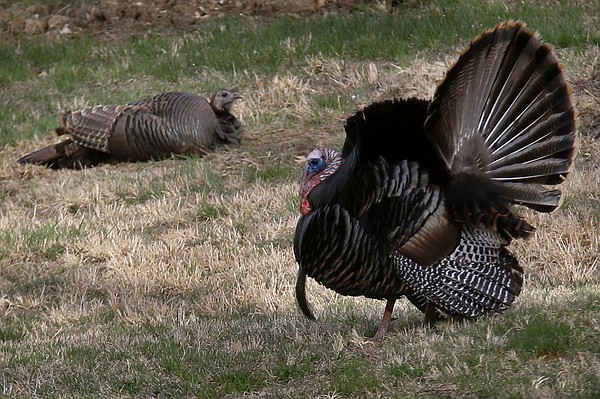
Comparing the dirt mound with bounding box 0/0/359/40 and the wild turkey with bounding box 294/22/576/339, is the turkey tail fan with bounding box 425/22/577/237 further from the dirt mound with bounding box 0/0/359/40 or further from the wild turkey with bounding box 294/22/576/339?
the dirt mound with bounding box 0/0/359/40

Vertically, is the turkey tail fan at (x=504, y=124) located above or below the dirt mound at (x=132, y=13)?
above

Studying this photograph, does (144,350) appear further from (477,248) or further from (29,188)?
(29,188)

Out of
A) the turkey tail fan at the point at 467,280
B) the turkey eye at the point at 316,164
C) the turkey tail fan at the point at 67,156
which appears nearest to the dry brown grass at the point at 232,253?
the turkey tail fan at the point at 467,280

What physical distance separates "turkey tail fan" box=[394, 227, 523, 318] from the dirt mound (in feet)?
33.0

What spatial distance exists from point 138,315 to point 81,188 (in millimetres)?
3834

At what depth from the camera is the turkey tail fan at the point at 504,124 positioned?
18.3 ft

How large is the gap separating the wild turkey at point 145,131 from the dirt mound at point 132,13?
3.65 m

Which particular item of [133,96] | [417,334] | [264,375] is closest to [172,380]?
[264,375]

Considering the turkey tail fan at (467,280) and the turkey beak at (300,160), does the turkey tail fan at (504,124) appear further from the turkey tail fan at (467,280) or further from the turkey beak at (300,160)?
the turkey beak at (300,160)

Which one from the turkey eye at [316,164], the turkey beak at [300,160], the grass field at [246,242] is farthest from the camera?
the turkey beak at [300,160]

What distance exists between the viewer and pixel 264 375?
5.45m

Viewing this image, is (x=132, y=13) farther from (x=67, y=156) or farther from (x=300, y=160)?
(x=300, y=160)

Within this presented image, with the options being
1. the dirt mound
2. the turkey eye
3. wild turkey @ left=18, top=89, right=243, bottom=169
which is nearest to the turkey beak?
wild turkey @ left=18, top=89, right=243, bottom=169

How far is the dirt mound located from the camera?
15695mm
